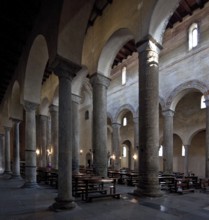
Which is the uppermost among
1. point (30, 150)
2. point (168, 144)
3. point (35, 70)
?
point (35, 70)

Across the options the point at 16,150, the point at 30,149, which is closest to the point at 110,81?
the point at 30,149

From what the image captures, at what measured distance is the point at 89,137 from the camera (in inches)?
1134

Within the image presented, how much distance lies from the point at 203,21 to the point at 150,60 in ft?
29.9

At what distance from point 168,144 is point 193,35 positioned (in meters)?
7.98

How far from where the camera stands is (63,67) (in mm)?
7039

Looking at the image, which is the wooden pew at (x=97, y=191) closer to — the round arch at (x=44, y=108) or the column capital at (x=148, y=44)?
the column capital at (x=148, y=44)

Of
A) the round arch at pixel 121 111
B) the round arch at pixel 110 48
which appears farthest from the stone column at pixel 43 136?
the round arch at pixel 110 48

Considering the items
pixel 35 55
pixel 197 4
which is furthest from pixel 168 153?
pixel 35 55

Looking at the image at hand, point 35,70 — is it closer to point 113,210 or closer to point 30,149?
point 30,149

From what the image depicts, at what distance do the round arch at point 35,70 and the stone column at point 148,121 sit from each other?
175 inches

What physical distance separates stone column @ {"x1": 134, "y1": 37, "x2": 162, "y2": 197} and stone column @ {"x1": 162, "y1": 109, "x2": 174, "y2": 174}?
9.03 m

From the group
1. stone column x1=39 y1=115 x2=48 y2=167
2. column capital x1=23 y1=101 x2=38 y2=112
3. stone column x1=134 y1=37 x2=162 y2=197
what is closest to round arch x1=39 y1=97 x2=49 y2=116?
Answer: stone column x1=39 y1=115 x2=48 y2=167

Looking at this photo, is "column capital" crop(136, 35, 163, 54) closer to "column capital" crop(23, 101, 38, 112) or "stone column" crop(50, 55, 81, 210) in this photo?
"stone column" crop(50, 55, 81, 210)

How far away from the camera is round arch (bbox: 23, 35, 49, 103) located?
414 inches
